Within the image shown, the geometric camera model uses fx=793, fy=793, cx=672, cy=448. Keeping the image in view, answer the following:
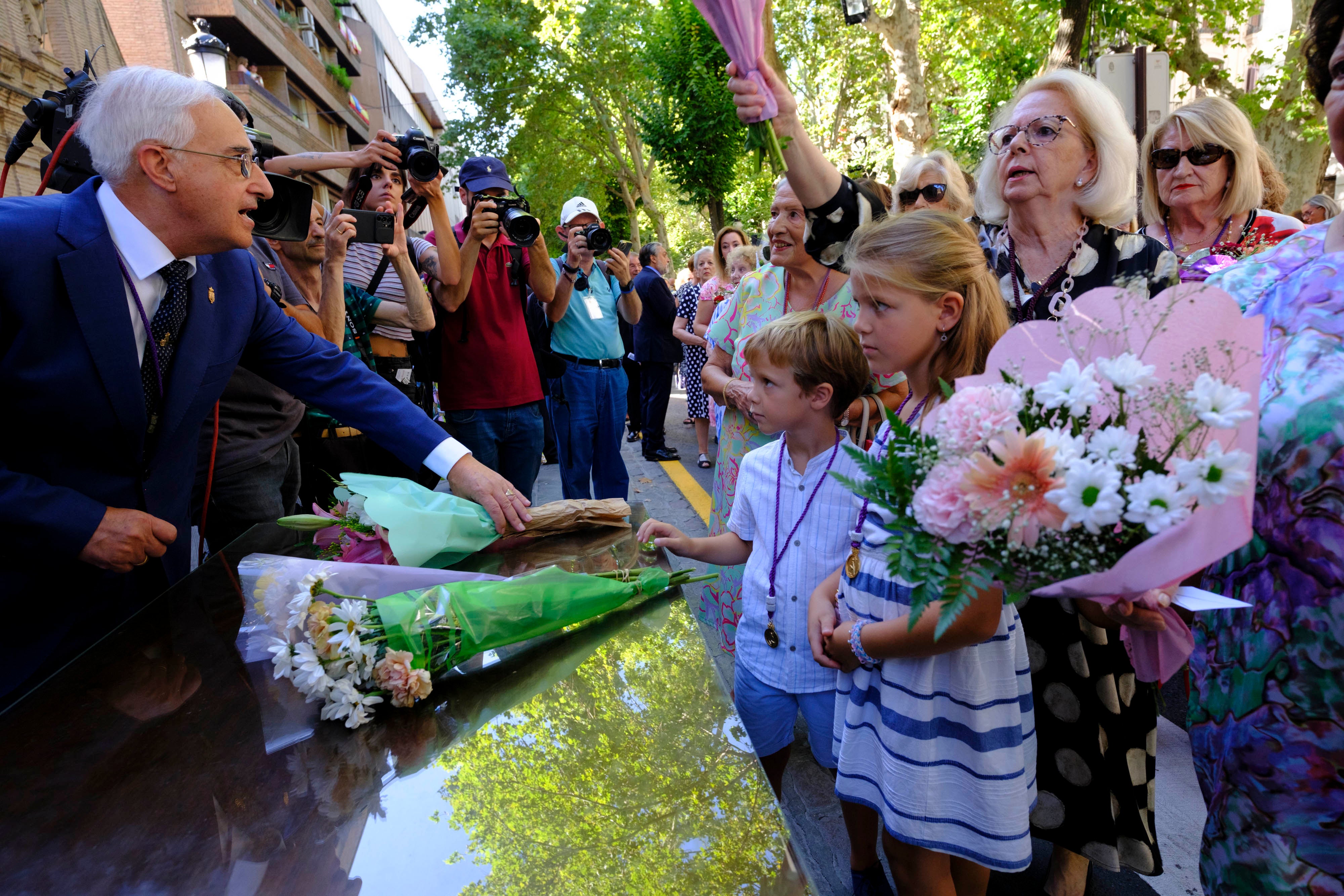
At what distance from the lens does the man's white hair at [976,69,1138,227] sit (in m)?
2.19

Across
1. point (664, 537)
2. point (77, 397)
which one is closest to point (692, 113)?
point (664, 537)

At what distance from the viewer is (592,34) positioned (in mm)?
25859

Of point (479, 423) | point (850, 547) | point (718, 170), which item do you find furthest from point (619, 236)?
point (850, 547)

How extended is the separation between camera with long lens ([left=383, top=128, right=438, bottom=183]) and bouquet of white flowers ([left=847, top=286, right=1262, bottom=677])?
11.1ft

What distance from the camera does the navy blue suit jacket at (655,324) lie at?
8211mm

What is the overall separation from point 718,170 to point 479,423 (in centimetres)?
1449

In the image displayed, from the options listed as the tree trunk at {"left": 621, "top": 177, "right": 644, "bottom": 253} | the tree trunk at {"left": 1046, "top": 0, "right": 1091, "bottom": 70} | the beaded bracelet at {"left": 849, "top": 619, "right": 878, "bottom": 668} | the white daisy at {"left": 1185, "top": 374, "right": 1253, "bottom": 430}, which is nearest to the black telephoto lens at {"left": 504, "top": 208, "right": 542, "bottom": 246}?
the beaded bracelet at {"left": 849, "top": 619, "right": 878, "bottom": 668}

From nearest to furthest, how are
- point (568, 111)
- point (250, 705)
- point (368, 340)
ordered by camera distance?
1. point (250, 705)
2. point (368, 340)
3. point (568, 111)

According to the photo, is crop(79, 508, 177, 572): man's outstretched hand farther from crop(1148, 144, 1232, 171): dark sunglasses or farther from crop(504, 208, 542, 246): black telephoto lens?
crop(1148, 144, 1232, 171): dark sunglasses

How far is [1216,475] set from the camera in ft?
3.01

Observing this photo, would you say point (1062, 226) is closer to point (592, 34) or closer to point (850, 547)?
point (850, 547)

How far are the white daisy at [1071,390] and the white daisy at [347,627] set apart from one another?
3.71 feet

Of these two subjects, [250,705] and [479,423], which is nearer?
[250,705]

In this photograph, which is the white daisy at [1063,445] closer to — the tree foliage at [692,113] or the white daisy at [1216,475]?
the white daisy at [1216,475]
